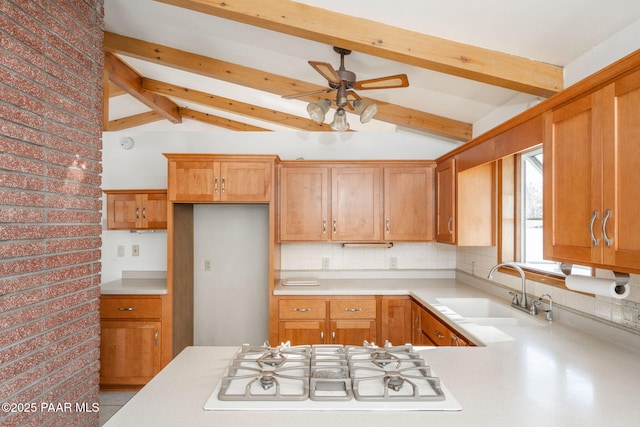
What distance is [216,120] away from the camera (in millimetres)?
5066

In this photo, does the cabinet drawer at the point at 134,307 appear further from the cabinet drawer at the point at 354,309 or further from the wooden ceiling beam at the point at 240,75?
the wooden ceiling beam at the point at 240,75

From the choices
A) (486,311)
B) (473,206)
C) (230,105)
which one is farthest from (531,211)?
(230,105)

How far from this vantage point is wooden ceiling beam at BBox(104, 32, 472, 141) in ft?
10.3

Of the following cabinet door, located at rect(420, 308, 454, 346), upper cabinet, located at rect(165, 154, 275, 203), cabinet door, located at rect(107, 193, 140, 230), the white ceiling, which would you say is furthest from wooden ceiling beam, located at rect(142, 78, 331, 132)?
cabinet door, located at rect(420, 308, 454, 346)

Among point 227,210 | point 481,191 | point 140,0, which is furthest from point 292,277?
point 140,0

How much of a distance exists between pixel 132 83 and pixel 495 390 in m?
4.07

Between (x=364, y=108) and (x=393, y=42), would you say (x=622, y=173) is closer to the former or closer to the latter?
(x=393, y=42)

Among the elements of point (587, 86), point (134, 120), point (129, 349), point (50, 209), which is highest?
point (134, 120)

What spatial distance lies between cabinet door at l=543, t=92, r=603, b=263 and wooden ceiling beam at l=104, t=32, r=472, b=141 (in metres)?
1.79

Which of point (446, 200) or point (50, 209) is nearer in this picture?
point (50, 209)

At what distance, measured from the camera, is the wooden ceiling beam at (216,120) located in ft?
16.5

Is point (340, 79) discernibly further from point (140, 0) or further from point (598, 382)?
point (598, 382)

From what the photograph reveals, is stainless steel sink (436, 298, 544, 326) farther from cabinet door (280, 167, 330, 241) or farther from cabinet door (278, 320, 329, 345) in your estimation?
cabinet door (280, 167, 330, 241)

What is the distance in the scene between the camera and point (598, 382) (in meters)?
1.38
